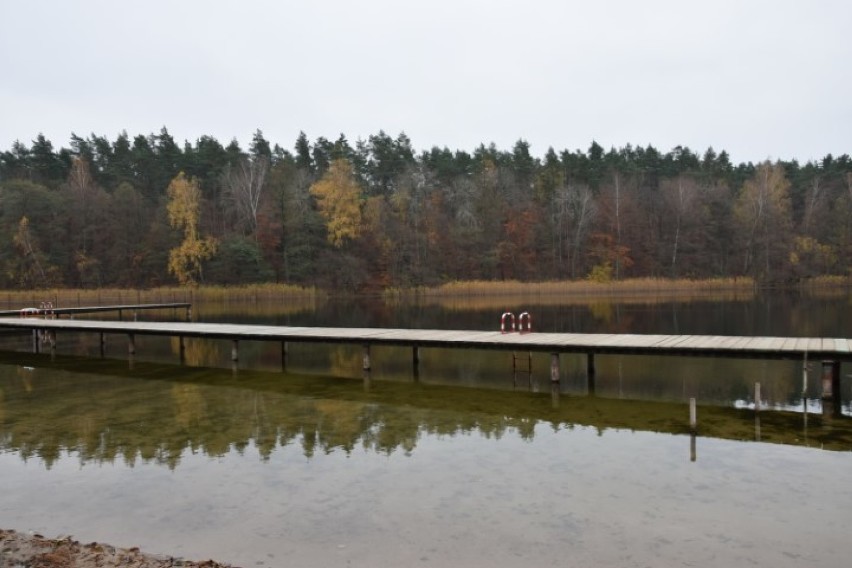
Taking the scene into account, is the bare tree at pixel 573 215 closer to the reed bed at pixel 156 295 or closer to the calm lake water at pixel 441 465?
the reed bed at pixel 156 295

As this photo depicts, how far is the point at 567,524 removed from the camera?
622 centimetres

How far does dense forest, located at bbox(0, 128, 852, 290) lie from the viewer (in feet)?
178

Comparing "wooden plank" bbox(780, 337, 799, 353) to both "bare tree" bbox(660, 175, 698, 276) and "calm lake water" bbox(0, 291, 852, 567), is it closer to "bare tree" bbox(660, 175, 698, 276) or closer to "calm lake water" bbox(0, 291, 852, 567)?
"calm lake water" bbox(0, 291, 852, 567)

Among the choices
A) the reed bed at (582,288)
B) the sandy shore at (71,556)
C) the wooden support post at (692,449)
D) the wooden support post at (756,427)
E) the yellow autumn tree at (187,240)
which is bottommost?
the wooden support post at (756,427)

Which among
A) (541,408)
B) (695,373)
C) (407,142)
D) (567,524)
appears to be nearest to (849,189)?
(407,142)

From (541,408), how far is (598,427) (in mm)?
1648

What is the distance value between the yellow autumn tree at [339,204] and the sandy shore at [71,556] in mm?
52091

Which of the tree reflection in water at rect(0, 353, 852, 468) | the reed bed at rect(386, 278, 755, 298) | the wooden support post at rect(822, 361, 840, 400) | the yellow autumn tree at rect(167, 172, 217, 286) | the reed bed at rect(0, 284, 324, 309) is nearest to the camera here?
the tree reflection in water at rect(0, 353, 852, 468)

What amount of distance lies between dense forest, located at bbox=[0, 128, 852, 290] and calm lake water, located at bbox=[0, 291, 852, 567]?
4080cm

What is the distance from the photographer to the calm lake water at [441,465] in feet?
19.2

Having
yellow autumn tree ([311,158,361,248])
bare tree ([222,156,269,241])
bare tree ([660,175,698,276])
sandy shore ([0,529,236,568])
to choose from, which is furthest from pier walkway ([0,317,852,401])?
bare tree ([660,175,698,276])

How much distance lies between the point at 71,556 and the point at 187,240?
170 feet

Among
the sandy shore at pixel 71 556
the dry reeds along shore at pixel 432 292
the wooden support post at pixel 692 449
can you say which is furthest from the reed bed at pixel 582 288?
the sandy shore at pixel 71 556

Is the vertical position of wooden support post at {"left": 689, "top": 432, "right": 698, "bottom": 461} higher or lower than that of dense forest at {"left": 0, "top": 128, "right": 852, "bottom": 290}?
lower
